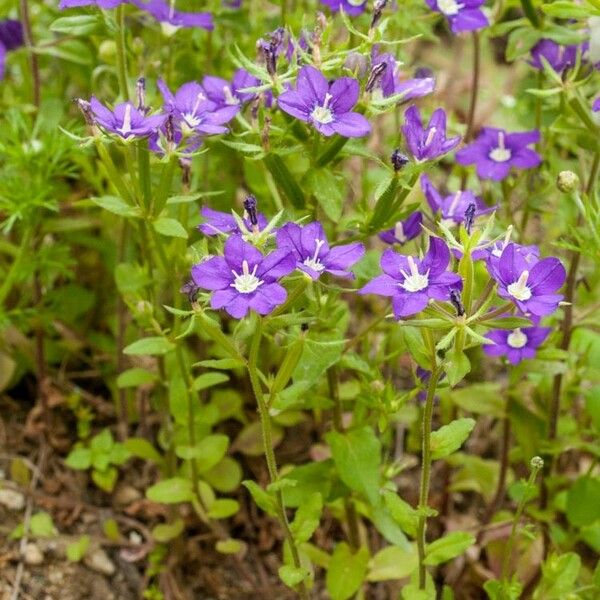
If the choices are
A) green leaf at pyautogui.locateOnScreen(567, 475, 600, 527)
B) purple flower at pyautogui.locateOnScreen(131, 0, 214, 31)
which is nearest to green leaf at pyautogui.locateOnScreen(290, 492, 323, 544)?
green leaf at pyautogui.locateOnScreen(567, 475, 600, 527)

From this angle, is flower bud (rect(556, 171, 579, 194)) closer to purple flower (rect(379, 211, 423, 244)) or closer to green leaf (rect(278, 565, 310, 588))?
purple flower (rect(379, 211, 423, 244))

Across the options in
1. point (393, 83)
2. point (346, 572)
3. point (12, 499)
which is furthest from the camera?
point (12, 499)

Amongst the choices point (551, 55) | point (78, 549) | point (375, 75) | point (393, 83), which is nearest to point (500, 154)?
point (551, 55)

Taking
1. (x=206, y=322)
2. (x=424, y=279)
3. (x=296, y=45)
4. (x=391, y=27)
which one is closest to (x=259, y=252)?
(x=206, y=322)

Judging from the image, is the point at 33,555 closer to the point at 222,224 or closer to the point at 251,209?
the point at 222,224

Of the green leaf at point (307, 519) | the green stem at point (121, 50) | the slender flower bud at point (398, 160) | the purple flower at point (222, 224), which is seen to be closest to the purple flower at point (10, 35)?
the green stem at point (121, 50)

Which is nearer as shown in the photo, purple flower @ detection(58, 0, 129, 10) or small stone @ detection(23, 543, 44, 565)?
purple flower @ detection(58, 0, 129, 10)
